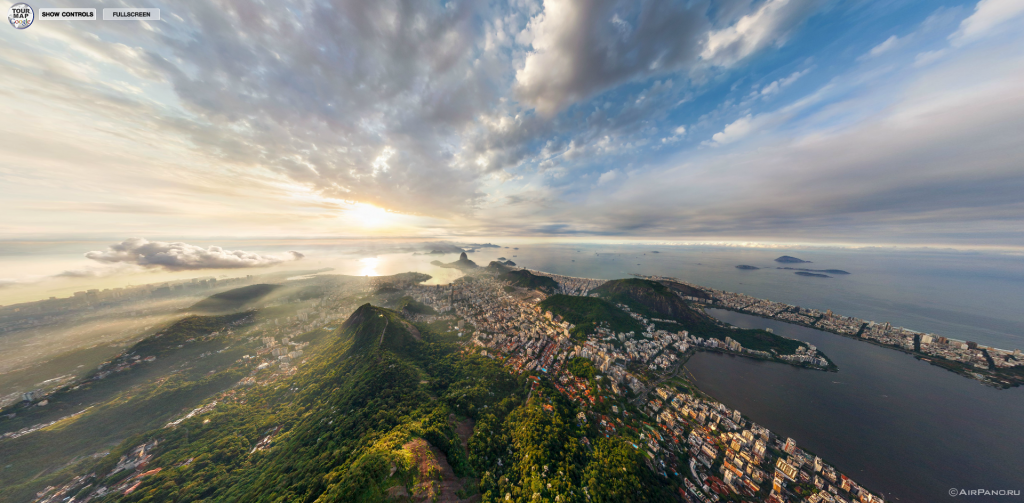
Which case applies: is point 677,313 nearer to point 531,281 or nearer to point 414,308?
point 531,281

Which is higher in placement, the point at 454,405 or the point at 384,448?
the point at 384,448

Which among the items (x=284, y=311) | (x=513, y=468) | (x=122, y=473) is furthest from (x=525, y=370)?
(x=284, y=311)

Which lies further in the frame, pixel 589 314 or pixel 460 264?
pixel 460 264

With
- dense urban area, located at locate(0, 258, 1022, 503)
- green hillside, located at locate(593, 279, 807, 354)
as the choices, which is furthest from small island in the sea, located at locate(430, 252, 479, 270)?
green hillside, located at locate(593, 279, 807, 354)

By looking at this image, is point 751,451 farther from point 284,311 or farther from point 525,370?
point 284,311

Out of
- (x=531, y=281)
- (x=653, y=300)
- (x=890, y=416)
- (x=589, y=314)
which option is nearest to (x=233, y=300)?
(x=531, y=281)
